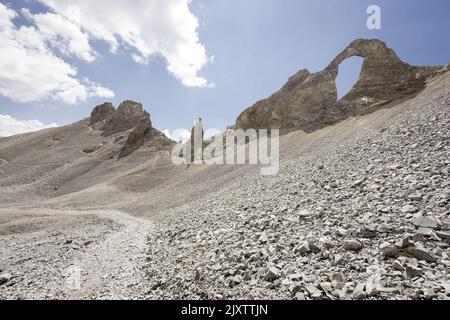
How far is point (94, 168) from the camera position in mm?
54062

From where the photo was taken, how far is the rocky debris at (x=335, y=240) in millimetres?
4926

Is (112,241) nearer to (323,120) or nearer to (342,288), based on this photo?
(342,288)

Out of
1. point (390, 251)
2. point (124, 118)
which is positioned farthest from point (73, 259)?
point (124, 118)

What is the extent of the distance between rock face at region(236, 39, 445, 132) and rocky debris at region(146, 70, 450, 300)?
22661 millimetres

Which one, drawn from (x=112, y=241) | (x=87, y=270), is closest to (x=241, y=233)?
(x=87, y=270)

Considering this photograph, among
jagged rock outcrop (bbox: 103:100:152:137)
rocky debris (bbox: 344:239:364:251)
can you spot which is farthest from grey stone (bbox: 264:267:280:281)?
jagged rock outcrop (bbox: 103:100:152:137)

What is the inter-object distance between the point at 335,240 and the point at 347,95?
3753 centimetres

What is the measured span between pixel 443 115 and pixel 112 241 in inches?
914

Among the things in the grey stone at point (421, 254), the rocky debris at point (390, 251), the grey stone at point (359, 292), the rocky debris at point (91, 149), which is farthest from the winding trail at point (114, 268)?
the rocky debris at point (91, 149)

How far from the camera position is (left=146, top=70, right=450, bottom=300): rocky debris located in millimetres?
4926

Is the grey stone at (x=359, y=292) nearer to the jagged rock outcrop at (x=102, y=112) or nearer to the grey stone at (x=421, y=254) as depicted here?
the grey stone at (x=421, y=254)

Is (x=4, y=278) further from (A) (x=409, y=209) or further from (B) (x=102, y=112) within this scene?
(B) (x=102, y=112)

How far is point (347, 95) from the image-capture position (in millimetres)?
37719

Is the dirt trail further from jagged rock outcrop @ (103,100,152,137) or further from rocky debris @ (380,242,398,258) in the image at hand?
jagged rock outcrop @ (103,100,152,137)
